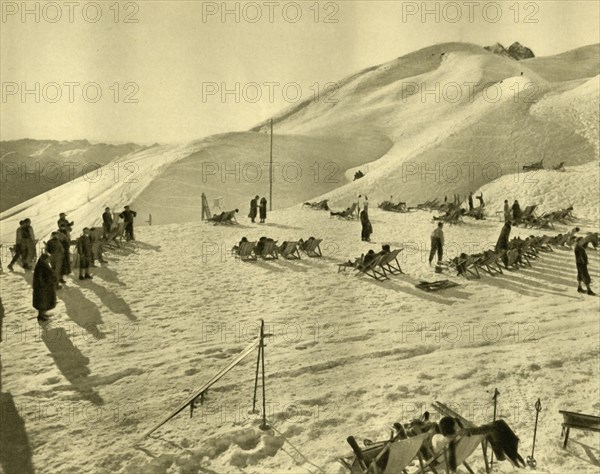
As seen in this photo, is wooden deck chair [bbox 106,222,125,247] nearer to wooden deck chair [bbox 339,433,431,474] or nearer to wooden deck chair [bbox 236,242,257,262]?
wooden deck chair [bbox 236,242,257,262]

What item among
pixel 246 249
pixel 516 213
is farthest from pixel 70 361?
pixel 516 213

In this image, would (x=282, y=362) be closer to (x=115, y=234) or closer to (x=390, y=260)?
(x=390, y=260)

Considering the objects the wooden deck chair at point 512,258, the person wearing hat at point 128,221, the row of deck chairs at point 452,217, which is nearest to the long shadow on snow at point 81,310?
the person wearing hat at point 128,221

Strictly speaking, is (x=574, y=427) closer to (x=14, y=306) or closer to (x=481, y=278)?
(x=481, y=278)

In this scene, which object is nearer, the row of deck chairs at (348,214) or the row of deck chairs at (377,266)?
the row of deck chairs at (377,266)

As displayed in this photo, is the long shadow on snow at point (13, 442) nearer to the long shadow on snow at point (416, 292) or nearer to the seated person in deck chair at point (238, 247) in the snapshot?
the long shadow on snow at point (416, 292)

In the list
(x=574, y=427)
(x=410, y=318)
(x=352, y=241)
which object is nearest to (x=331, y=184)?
(x=352, y=241)
